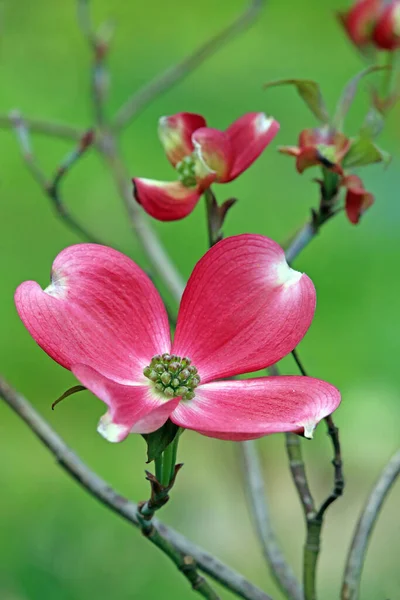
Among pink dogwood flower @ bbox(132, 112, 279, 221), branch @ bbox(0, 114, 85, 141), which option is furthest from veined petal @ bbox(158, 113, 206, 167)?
branch @ bbox(0, 114, 85, 141)

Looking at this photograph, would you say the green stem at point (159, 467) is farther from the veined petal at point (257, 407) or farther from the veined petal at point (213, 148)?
the veined petal at point (213, 148)

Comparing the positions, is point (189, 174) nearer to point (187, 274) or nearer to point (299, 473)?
point (299, 473)

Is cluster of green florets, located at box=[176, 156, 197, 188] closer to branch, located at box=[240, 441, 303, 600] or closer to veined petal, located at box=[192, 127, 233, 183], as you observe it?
veined petal, located at box=[192, 127, 233, 183]

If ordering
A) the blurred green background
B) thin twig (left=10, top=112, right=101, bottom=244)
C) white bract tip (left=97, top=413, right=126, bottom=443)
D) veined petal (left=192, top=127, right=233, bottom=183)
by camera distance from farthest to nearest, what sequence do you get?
the blurred green background → thin twig (left=10, top=112, right=101, bottom=244) → veined petal (left=192, top=127, right=233, bottom=183) → white bract tip (left=97, top=413, right=126, bottom=443)

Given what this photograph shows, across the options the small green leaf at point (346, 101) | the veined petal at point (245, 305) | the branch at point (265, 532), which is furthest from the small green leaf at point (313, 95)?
the branch at point (265, 532)

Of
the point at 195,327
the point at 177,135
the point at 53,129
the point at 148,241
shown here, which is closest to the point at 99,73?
the point at 53,129

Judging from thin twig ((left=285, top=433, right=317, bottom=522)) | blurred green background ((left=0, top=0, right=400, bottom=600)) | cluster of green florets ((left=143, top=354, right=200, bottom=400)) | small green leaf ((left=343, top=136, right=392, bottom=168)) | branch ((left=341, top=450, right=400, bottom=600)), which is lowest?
blurred green background ((left=0, top=0, right=400, bottom=600))
